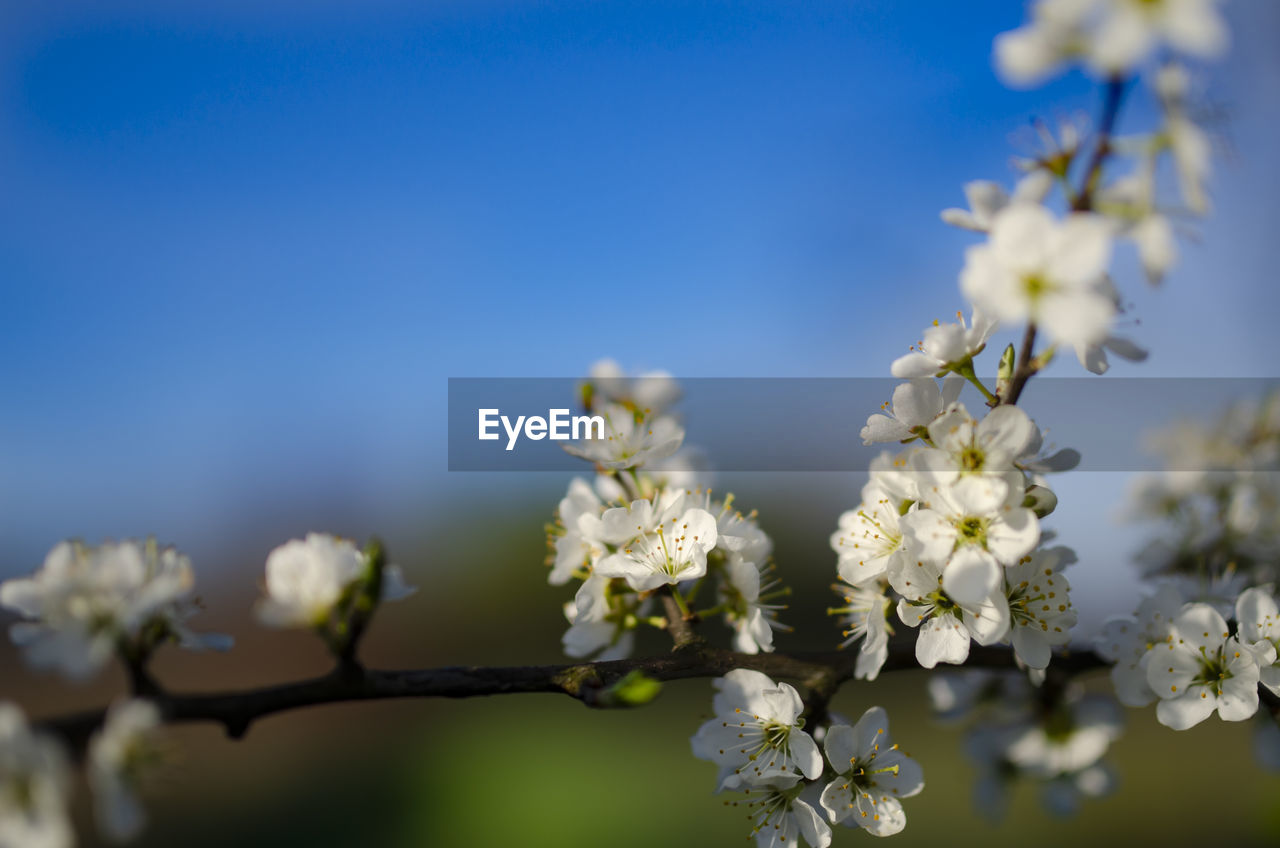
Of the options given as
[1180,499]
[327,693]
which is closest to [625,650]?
[327,693]

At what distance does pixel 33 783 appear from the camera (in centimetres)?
72

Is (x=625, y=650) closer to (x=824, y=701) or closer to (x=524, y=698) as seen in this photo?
(x=824, y=701)

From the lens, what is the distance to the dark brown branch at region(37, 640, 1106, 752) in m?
0.88

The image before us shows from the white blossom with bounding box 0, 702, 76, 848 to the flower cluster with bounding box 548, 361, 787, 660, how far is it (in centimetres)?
71

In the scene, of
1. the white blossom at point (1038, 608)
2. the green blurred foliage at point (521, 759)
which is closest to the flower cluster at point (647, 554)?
the white blossom at point (1038, 608)

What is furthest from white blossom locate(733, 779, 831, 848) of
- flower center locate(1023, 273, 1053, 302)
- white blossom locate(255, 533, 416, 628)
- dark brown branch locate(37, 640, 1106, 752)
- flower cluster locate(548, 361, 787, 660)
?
flower center locate(1023, 273, 1053, 302)

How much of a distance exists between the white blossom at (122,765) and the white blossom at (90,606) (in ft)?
0.30

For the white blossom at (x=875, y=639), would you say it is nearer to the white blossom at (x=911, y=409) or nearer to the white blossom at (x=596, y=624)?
the white blossom at (x=911, y=409)

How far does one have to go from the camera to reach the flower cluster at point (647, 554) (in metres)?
1.24

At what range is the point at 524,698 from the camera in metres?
8.83

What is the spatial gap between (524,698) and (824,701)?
8.19 meters

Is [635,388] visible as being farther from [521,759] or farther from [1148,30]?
[521,759]

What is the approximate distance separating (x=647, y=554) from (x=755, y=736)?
1.09 ft

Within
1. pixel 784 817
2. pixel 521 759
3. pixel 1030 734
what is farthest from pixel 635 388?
pixel 521 759
